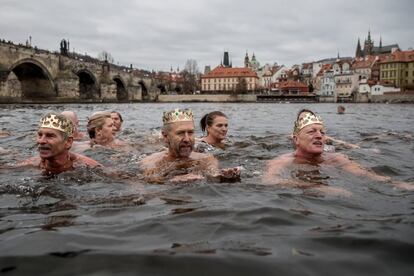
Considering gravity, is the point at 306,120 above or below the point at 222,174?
above

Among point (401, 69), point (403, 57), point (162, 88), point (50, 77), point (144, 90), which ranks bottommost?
point (144, 90)

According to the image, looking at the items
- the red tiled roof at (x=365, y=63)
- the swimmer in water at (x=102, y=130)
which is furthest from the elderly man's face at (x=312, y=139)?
the red tiled roof at (x=365, y=63)

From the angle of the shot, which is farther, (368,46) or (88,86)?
(368,46)

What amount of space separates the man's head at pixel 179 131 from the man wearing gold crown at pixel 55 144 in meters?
1.27

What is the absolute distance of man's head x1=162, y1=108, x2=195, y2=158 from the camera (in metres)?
5.82

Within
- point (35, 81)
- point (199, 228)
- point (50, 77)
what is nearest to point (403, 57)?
point (50, 77)

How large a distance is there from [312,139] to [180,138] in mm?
2015

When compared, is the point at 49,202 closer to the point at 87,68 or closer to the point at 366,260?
the point at 366,260

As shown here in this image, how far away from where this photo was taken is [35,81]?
201 feet

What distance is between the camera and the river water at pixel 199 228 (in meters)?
2.68

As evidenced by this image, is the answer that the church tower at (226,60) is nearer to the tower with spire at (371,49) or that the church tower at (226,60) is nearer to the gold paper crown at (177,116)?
the tower with spire at (371,49)

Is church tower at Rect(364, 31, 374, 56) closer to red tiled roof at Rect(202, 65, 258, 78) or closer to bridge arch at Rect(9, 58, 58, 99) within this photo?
red tiled roof at Rect(202, 65, 258, 78)

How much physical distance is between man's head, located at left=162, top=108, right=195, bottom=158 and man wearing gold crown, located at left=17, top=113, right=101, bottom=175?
50.0 inches

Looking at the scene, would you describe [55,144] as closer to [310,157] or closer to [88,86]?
[310,157]
